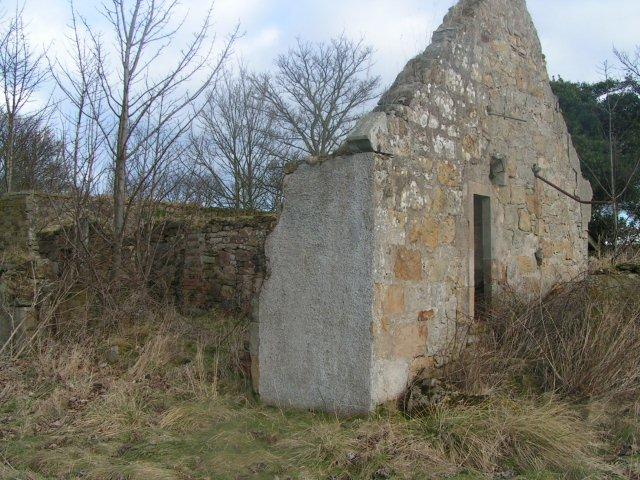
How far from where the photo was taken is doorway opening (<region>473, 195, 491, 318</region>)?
6.17m

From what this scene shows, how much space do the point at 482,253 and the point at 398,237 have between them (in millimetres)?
1773

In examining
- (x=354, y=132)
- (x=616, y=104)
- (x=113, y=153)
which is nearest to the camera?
(x=354, y=132)

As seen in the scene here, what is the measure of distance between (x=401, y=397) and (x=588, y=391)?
1513 mm

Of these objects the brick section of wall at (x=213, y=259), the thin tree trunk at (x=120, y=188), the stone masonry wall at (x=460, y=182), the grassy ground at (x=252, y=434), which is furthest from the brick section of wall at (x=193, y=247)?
the stone masonry wall at (x=460, y=182)

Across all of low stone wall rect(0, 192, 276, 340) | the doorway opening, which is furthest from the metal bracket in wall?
low stone wall rect(0, 192, 276, 340)

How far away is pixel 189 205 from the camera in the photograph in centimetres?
1133

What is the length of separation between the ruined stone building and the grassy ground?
38 cm

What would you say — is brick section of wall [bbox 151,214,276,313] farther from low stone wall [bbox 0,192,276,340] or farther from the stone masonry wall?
the stone masonry wall

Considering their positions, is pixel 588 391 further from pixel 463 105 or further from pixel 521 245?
pixel 463 105

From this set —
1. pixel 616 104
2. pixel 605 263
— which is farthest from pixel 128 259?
pixel 616 104

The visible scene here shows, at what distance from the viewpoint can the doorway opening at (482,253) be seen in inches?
243

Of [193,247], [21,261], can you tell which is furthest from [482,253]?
[21,261]

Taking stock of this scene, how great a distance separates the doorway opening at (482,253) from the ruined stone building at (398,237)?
0.01 meters

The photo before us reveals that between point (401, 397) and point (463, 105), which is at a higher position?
point (463, 105)
